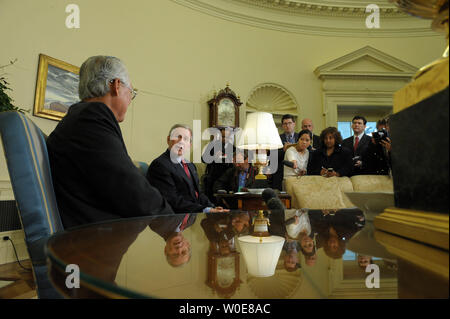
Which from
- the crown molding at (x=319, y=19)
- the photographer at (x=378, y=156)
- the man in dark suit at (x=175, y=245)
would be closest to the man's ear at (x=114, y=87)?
the man in dark suit at (x=175, y=245)

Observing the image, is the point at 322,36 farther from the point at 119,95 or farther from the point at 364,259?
the point at 364,259

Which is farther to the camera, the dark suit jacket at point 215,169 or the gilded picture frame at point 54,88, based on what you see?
the dark suit jacket at point 215,169

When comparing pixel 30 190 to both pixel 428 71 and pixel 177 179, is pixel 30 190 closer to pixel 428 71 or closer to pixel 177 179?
pixel 428 71

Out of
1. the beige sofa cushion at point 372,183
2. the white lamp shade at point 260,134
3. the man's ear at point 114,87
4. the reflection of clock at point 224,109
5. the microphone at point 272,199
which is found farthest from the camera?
the reflection of clock at point 224,109

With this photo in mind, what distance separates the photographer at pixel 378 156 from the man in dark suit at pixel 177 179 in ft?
7.18

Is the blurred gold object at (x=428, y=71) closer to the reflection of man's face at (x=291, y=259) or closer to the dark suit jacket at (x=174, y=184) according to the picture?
the reflection of man's face at (x=291, y=259)

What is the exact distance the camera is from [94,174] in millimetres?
1057

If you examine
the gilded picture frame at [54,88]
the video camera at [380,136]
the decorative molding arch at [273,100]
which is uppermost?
the decorative molding arch at [273,100]

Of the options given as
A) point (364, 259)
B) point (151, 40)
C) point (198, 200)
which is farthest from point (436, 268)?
point (151, 40)


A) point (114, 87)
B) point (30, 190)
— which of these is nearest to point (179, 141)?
point (114, 87)

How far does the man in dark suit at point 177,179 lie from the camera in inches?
94.7

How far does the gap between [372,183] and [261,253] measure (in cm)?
312

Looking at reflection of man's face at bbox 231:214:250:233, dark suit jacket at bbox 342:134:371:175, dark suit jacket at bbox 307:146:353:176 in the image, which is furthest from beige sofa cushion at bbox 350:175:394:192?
reflection of man's face at bbox 231:214:250:233
